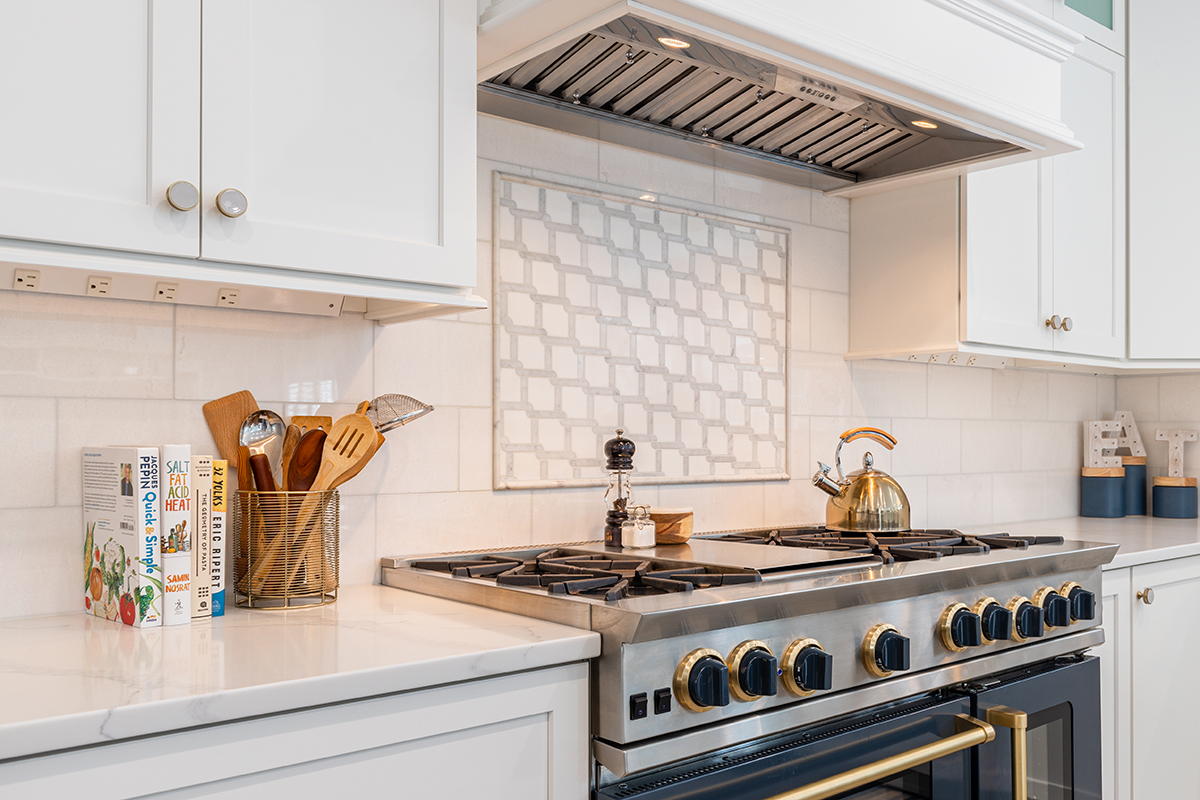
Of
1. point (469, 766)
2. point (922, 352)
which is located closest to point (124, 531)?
point (469, 766)

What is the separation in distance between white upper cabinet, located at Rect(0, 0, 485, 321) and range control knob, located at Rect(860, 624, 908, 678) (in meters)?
0.80

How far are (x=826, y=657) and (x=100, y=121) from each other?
1.16 metres

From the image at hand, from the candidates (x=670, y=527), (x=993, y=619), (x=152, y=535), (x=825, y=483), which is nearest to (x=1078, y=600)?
(x=993, y=619)

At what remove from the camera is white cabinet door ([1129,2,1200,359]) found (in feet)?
9.27

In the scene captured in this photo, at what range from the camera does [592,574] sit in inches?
58.4

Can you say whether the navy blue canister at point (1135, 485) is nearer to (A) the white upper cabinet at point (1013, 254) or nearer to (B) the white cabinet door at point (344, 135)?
(A) the white upper cabinet at point (1013, 254)

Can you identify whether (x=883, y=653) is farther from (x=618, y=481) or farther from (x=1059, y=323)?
(x=1059, y=323)

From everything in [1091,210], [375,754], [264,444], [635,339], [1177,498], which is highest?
[1091,210]

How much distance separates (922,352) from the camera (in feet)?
7.84

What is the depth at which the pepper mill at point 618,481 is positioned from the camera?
186 centimetres

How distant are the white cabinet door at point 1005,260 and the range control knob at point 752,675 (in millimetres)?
1337

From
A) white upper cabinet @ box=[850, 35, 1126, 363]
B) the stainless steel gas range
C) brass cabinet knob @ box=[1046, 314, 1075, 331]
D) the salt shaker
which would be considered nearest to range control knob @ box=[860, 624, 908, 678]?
the stainless steel gas range

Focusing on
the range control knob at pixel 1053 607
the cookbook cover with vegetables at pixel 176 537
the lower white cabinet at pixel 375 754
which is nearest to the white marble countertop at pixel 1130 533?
the range control knob at pixel 1053 607

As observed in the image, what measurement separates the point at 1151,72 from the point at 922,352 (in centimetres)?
132
